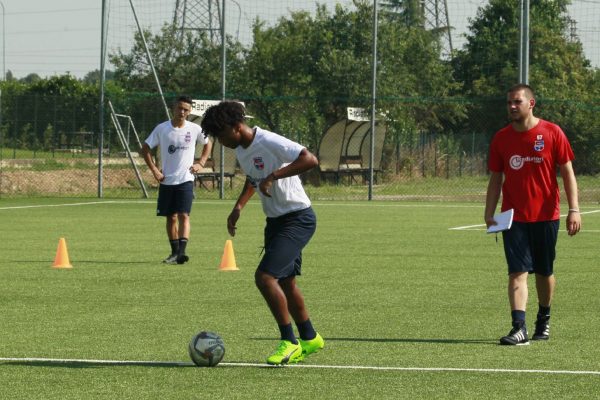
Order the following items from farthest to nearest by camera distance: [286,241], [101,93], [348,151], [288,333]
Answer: [348,151], [101,93], [286,241], [288,333]

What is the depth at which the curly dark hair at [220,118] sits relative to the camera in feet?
27.4

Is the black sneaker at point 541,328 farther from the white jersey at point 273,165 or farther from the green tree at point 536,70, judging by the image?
the green tree at point 536,70

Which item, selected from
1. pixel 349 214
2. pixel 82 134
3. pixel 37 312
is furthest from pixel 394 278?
pixel 82 134

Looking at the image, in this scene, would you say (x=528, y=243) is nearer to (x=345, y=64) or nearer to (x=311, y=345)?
(x=311, y=345)

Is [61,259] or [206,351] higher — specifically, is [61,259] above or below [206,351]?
below

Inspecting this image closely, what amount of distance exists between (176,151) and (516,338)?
7.47 meters

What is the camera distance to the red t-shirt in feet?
31.4

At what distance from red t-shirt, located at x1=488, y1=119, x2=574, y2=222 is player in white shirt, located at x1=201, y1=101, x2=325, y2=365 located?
5.42 ft

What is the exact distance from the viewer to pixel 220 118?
8.36 m

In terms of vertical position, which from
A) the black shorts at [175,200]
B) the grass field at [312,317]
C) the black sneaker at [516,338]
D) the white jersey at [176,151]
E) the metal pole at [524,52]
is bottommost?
the grass field at [312,317]

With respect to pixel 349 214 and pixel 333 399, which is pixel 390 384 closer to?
pixel 333 399

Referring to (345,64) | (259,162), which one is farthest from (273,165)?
(345,64)

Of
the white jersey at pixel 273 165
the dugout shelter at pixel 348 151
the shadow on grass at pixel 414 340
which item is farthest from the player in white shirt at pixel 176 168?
the dugout shelter at pixel 348 151

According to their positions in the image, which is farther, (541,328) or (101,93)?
(101,93)
